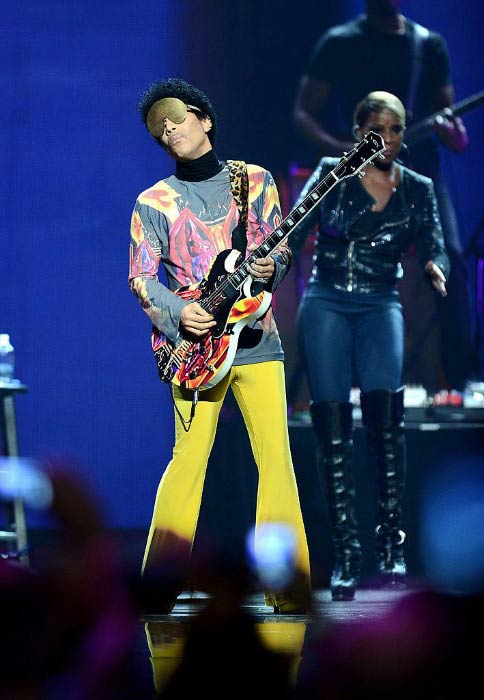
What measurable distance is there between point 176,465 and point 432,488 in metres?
1.57

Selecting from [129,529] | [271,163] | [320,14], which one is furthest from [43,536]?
[320,14]

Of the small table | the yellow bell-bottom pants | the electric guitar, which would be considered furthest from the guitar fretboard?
the small table

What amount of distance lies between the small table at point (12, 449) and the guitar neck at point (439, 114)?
226cm

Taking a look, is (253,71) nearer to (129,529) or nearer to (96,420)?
(96,420)

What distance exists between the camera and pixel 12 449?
5410 millimetres

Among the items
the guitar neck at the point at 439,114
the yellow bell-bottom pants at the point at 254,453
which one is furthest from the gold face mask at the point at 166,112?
the guitar neck at the point at 439,114

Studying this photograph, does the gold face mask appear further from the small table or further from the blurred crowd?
the blurred crowd

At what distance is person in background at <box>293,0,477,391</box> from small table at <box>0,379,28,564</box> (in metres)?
1.89

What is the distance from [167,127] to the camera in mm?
4094

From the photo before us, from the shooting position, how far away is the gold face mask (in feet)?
Result: 13.4

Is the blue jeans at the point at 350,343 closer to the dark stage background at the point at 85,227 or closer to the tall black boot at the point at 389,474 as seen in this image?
the tall black boot at the point at 389,474

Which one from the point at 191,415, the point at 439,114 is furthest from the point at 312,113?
the point at 191,415

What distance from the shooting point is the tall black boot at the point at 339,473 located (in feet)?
15.2

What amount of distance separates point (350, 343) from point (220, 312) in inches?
38.2
